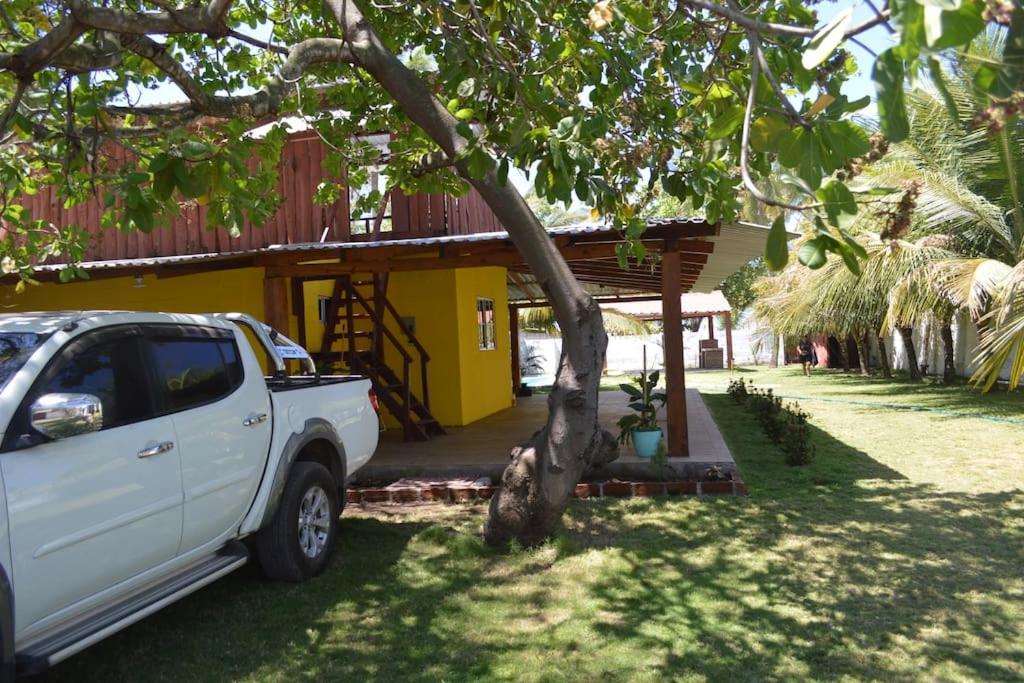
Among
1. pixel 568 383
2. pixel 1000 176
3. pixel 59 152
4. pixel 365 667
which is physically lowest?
pixel 365 667

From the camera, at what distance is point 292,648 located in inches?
179

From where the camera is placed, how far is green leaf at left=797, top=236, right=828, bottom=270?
229cm

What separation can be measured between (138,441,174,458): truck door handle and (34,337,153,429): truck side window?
16 cm

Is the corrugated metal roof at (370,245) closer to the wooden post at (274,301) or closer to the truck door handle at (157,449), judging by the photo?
the wooden post at (274,301)

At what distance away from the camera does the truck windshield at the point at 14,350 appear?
373cm

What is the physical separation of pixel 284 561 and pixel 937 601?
13.2 feet

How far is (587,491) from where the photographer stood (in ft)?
26.6

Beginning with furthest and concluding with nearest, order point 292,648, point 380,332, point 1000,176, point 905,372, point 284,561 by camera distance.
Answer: point 905,372
point 1000,176
point 380,332
point 284,561
point 292,648

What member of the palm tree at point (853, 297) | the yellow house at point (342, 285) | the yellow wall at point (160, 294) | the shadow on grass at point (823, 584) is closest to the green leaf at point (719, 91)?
the shadow on grass at point (823, 584)

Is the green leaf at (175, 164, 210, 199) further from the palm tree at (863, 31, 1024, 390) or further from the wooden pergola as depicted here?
the palm tree at (863, 31, 1024, 390)

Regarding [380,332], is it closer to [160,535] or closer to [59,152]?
[59,152]

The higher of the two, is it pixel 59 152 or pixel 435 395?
pixel 59 152

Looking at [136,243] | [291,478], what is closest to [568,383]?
[291,478]

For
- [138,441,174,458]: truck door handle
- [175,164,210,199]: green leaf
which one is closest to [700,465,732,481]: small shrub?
[138,441,174,458]: truck door handle
